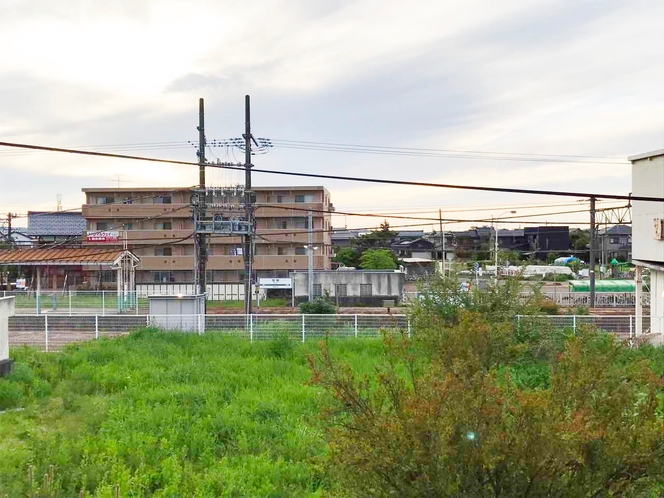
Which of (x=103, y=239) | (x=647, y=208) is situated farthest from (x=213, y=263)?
(x=647, y=208)

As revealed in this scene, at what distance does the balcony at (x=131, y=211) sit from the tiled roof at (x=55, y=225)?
18.5 ft

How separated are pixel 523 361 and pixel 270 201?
100ft

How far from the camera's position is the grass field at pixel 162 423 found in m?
6.04

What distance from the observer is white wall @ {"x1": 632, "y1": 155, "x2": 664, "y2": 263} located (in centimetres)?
1398

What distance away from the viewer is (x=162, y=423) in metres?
7.99

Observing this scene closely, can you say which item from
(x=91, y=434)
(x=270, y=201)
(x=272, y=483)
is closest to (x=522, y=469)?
(x=272, y=483)

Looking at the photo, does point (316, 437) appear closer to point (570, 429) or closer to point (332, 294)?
point (570, 429)

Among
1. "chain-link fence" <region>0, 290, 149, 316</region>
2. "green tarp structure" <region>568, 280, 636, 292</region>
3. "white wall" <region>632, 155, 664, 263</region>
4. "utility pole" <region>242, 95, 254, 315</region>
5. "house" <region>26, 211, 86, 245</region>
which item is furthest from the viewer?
"house" <region>26, 211, 86, 245</region>

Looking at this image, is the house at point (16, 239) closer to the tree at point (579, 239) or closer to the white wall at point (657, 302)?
the white wall at point (657, 302)

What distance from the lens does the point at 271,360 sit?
12.5m

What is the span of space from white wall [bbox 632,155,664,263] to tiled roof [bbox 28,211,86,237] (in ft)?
132

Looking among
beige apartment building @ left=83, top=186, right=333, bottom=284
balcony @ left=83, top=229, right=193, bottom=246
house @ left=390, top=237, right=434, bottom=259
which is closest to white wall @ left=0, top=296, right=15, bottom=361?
beige apartment building @ left=83, top=186, right=333, bottom=284

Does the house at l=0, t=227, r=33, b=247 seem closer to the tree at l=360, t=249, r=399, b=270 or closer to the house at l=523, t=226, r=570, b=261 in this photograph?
the tree at l=360, t=249, r=399, b=270

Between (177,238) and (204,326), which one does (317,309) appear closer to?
(204,326)
